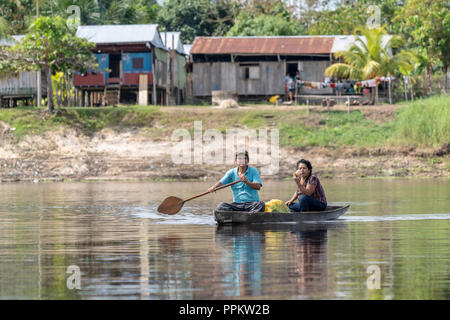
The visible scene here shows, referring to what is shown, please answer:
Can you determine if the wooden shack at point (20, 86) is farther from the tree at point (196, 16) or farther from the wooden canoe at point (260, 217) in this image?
the wooden canoe at point (260, 217)

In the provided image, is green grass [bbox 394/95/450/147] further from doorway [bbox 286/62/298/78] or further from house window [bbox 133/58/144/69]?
house window [bbox 133/58/144/69]

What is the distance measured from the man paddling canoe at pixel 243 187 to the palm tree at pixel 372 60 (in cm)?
2977

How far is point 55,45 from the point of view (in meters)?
42.3

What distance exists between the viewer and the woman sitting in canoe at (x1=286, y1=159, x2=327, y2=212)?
656 inches

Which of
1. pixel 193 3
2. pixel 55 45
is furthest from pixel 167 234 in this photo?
pixel 193 3

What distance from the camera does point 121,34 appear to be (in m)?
51.1

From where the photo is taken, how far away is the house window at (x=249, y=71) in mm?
53125

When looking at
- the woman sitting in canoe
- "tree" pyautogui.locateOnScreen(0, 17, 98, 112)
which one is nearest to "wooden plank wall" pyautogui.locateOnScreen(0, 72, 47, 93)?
"tree" pyautogui.locateOnScreen(0, 17, 98, 112)

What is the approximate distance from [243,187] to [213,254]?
4241 millimetres

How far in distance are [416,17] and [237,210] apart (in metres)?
36.1

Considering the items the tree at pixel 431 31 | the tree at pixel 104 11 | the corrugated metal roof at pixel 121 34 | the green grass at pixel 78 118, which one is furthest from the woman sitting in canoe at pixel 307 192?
the tree at pixel 104 11

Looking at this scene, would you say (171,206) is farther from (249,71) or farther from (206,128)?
(249,71)
